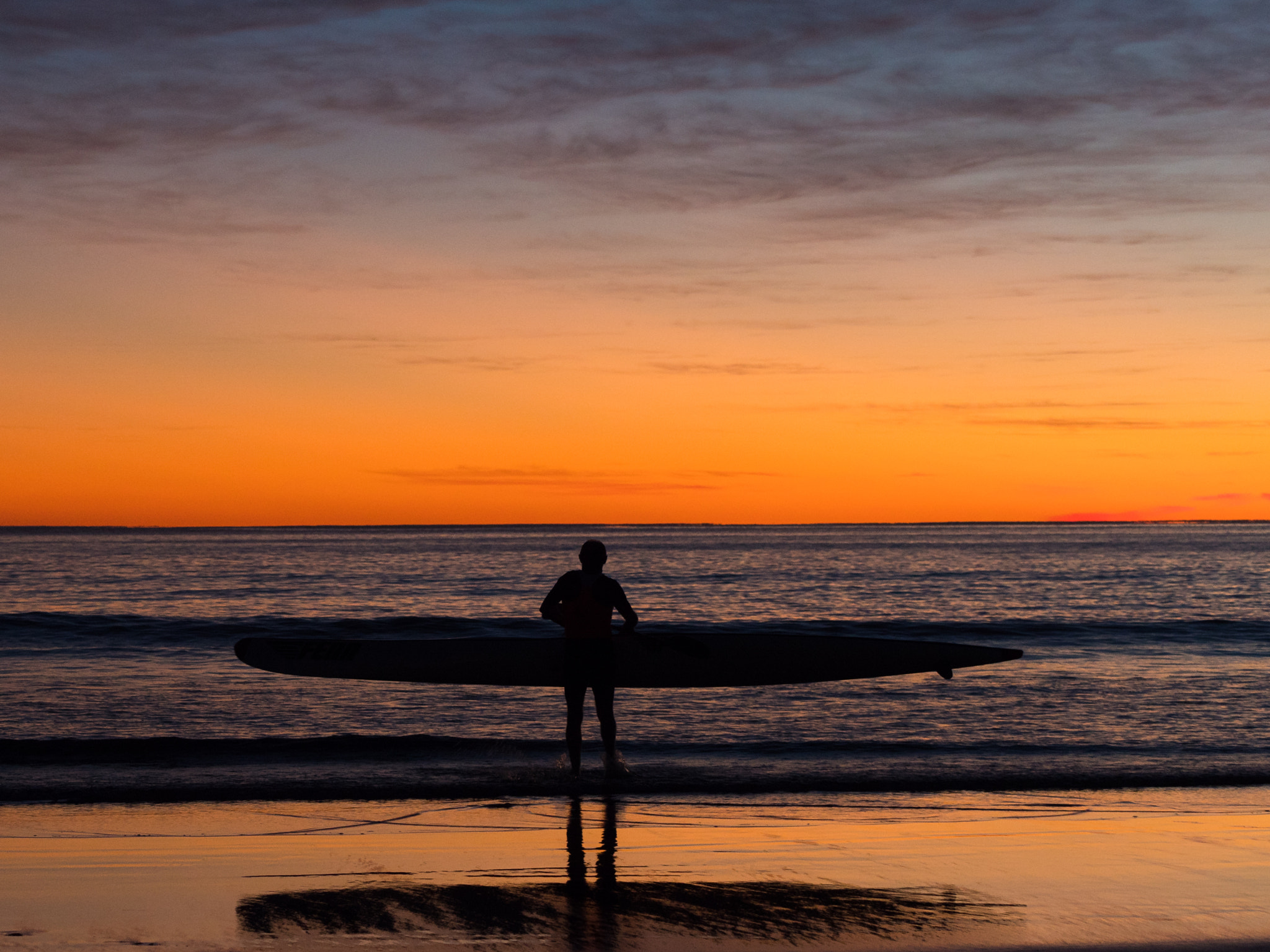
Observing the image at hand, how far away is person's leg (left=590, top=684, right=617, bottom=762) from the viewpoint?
921 cm

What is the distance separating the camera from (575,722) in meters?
9.36

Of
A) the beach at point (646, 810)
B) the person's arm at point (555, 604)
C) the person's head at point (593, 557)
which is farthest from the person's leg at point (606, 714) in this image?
the person's head at point (593, 557)

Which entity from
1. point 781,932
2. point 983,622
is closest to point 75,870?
point 781,932

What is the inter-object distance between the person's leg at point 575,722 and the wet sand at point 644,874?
0.70 meters

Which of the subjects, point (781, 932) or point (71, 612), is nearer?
point (781, 932)

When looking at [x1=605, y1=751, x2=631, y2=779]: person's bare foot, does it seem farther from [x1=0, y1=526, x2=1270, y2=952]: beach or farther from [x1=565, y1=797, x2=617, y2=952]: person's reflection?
[x1=565, y1=797, x2=617, y2=952]: person's reflection

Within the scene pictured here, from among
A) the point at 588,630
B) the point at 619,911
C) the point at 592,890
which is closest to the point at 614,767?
the point at 588,630

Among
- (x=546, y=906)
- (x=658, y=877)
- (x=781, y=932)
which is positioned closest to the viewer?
(x=781, y=932)

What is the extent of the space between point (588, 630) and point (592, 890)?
3429mm

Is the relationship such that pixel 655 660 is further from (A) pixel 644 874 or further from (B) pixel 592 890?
(B) pixel 592 890

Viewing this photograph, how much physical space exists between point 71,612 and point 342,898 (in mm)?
31136

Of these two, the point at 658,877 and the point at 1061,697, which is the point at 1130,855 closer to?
the point at 658,877

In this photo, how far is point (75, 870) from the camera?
6371mm

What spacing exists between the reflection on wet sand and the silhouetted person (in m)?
3.11
